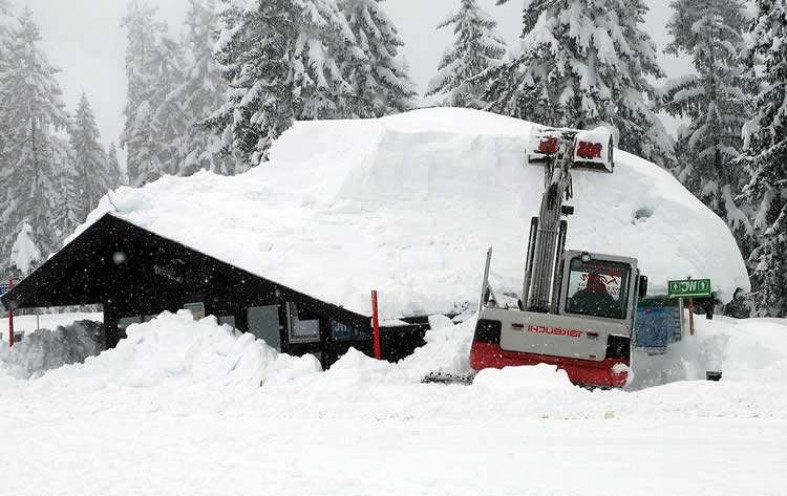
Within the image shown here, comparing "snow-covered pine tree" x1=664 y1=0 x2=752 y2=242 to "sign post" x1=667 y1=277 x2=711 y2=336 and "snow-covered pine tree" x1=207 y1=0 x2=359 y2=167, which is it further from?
"sign post" x1=667 y1=277 x2=711 y2=336

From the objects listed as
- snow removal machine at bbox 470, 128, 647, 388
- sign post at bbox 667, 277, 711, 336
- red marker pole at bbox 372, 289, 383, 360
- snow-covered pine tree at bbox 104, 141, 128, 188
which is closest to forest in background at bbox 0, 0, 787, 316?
sign post at bbox 667, 277, 711, 336

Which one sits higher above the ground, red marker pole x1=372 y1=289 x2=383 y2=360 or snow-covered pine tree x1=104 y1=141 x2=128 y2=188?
snow-covered pine tree x1=104 y1=141 x2=128 y2=188

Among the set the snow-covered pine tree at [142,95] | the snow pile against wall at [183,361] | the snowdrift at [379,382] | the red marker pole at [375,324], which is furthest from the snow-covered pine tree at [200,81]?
the red marker pole at [375,324]

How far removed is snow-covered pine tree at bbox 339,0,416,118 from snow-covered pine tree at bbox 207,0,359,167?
112 inches

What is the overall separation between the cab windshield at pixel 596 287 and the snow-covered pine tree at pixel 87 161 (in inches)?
1730

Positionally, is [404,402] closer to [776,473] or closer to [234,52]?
[776,473]

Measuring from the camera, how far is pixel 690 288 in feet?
48.1

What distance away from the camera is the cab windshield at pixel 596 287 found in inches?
474

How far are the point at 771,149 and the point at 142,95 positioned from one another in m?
42.9

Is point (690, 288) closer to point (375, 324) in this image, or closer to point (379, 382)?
point (375, 324)

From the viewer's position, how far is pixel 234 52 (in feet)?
96.5

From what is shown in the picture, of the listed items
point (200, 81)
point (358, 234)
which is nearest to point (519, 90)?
point (358, 234)

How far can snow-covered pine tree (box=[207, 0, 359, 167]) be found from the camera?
91.1ft

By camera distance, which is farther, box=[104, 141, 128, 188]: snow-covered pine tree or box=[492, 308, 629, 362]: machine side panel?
box=[104, 141, 128, 188]: snow-covered pine tree
